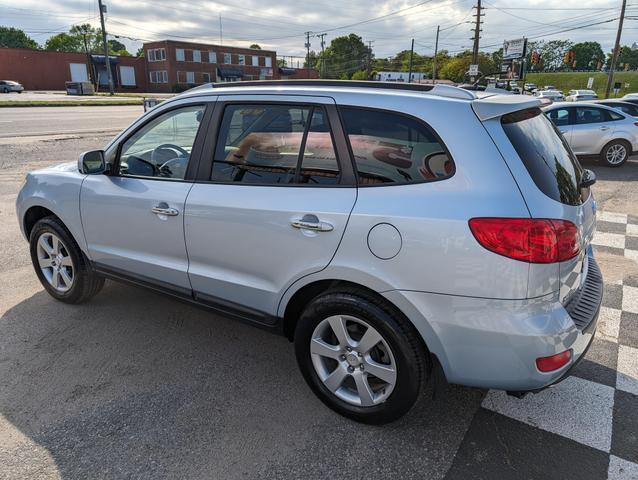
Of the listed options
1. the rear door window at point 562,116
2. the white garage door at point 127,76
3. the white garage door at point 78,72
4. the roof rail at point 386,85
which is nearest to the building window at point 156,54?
the white garage door at point 127,76

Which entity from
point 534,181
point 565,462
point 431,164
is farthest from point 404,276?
point 565,462

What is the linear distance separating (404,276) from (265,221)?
0.84 meters

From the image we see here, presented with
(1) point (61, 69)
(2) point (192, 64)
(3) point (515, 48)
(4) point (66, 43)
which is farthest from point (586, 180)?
(4) point (66, 43)

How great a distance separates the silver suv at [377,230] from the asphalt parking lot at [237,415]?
0.93 feet

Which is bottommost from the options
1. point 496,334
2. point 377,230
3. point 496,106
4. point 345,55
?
point 496,334

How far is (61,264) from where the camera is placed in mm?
3965

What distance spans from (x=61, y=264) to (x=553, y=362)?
146 inches

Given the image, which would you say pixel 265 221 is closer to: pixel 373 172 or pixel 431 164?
pixel 373 172

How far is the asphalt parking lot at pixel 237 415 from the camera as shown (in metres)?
2.34

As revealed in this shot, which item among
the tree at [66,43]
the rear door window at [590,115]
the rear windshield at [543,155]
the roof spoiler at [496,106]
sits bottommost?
the rear door window at [590,115]

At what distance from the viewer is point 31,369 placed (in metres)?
3.14

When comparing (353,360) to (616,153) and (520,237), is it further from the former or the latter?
(616,153)

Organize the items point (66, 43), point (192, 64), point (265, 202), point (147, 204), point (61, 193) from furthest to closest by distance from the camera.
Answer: point (66, 43), point (192, 64), point (61, 193), point (147, 204), point (265, 202)

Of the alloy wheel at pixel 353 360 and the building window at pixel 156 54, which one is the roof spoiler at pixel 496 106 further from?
the building window at pixel 156 54
